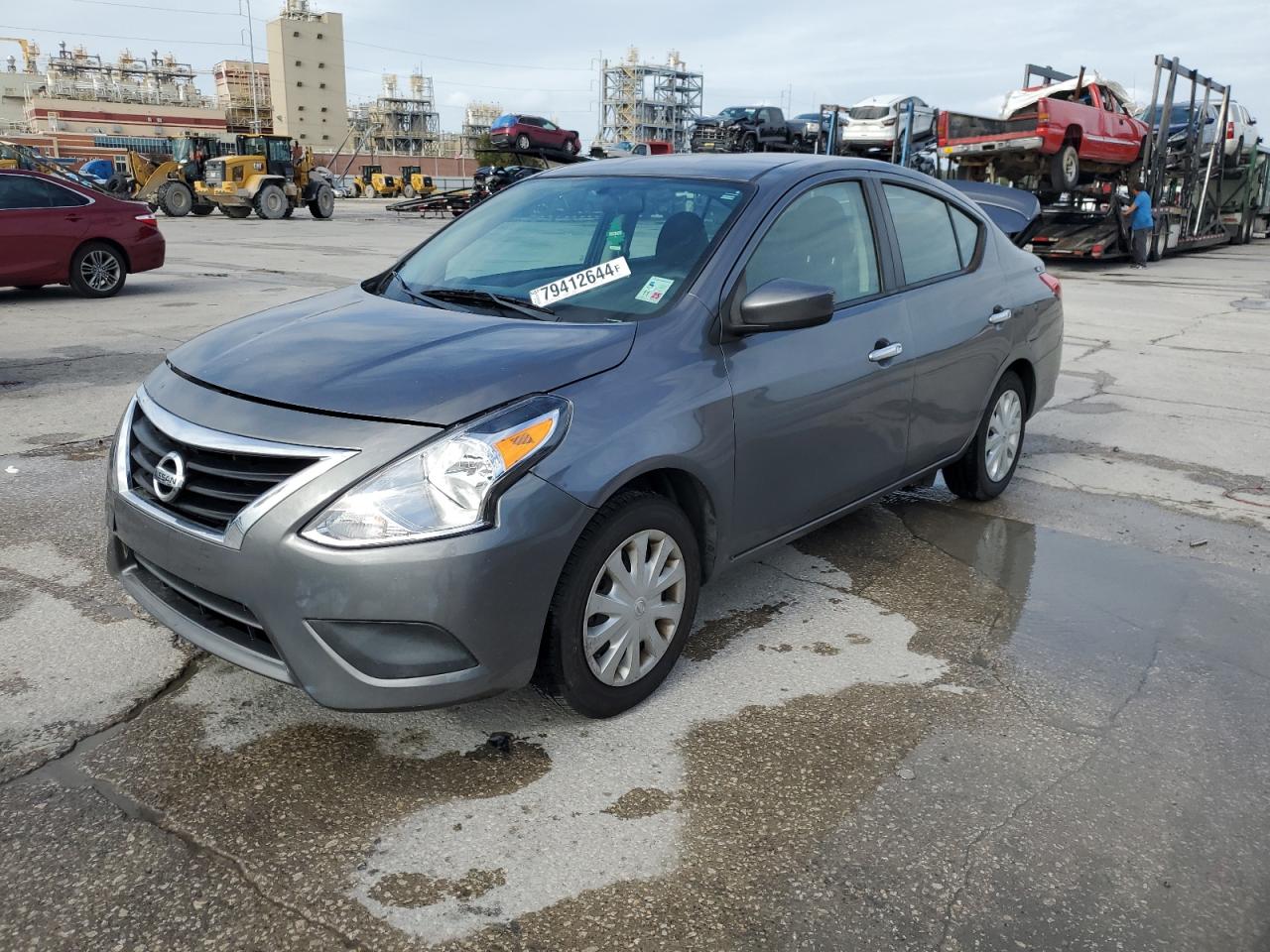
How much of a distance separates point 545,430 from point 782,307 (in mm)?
951

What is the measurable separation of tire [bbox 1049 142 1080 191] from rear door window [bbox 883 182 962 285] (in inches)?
590

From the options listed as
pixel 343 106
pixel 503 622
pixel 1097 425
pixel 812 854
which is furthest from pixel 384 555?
pixel 343 106

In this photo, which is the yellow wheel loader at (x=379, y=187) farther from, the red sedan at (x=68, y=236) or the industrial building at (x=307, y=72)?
the industrial building at (x=307, y=72)

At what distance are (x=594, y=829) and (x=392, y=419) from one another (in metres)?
1.14

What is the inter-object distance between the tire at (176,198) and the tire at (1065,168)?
2528cm

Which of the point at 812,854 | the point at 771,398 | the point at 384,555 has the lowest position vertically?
the point at 812,854

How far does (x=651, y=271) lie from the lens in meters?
3.46

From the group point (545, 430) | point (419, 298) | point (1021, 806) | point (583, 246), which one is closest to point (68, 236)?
point (419, 298)

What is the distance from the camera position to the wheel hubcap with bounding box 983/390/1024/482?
5156 millimetres

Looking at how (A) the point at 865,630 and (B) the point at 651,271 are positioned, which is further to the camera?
(A) the point at 865,630

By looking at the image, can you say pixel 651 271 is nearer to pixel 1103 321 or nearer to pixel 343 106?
pixel 1103 321

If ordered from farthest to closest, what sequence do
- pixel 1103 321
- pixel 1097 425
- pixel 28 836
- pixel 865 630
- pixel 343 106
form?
pixel 343 106
pixel 1103 321
pixel 1097 425
pixel 865 630
pixel 28 836

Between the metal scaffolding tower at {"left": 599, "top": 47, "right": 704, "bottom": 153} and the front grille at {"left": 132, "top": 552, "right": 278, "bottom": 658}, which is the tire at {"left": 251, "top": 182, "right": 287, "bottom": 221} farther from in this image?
the metal scaffolding tower at {"left": 599, "top": 47, "right": 704, "bottom": 153}

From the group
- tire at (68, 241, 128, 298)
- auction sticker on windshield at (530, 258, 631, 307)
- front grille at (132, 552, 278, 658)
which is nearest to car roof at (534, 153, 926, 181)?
auction sticker on windshield at (530, 258, 631, 307)
